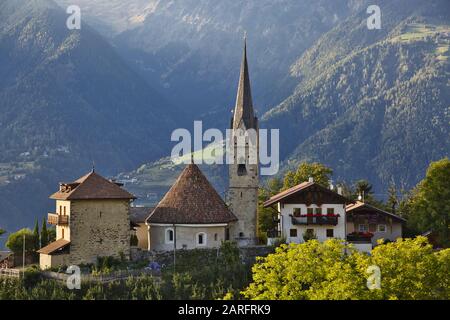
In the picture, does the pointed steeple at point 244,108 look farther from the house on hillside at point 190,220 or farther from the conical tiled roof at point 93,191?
the conical tiled roof at point 93,191

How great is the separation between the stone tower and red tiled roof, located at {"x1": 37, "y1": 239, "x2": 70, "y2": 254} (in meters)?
13.3

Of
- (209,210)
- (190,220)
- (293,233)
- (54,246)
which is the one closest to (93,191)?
(54,246)

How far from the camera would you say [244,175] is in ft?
260

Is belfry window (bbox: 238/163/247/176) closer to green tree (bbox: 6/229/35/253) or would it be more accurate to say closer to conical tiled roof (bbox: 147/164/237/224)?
conical tiled roof (bbox: 147/164/237/224)

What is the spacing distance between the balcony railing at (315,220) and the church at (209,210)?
3.30 meters

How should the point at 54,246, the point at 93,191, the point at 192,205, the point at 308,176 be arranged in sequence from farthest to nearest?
1. the point at 308,176
2. the point at 192,205
3. the point at 93,191
4. the point at 54,246

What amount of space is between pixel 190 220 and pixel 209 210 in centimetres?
184

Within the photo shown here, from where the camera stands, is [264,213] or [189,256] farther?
[264,213]

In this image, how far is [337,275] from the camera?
162 ft

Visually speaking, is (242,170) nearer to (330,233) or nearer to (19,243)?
(330,233)
